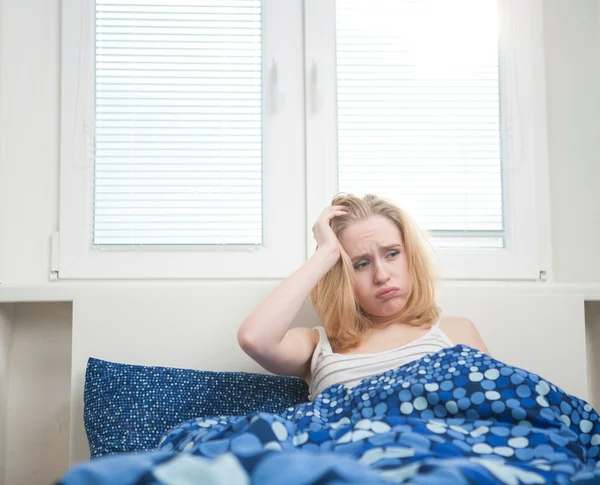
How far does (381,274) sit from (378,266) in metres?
0.02

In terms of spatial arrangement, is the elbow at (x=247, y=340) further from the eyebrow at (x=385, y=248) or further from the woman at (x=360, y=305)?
the eyebrow at (x=385, y=248)

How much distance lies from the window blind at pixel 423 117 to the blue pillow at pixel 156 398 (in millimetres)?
639

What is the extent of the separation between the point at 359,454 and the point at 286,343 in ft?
1.81

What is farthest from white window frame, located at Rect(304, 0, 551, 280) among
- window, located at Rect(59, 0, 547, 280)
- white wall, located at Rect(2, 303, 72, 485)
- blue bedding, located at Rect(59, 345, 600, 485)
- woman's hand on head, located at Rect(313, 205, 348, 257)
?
white wall, located at Rect(2, 303, 72, 485)

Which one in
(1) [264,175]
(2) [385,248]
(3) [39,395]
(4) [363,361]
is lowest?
(3) [39,395]

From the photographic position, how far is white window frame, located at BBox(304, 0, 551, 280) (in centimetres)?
182

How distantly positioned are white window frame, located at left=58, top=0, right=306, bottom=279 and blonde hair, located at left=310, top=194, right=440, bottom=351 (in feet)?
0.84

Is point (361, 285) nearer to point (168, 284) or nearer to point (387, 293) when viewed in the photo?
point (387, 293)

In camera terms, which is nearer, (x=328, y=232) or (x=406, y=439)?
(x=406, y=439)

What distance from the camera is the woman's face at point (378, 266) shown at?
149 centimetres

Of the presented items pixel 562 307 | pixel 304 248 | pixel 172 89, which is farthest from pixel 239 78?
pixel 562 307

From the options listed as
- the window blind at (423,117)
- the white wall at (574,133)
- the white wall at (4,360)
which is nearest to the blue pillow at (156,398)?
the white wall at (4,360)

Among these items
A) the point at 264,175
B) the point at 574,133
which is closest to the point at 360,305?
the point at 264,175

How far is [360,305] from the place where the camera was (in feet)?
5.11
